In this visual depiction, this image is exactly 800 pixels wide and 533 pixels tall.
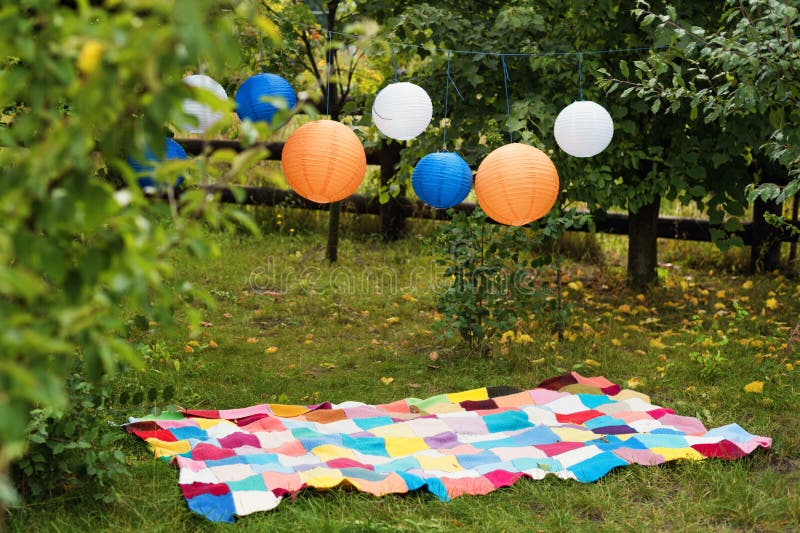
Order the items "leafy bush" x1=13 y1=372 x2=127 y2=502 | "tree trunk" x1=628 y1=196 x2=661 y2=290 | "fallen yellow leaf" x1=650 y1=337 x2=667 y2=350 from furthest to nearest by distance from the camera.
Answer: "tree trunk" x1=628 y1=196 x2=661 y2=290 < "fallen yellow leaf" x1=650 y1=337 x2=667 y2=350 < "leafy bush" x1=13 y1=372 x2=127 y2=502

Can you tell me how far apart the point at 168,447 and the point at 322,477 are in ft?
2.46

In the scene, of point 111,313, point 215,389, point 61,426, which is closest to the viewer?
point 111,313

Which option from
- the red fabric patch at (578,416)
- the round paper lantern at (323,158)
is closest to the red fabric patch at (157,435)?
the round paper lantern at (323,158)

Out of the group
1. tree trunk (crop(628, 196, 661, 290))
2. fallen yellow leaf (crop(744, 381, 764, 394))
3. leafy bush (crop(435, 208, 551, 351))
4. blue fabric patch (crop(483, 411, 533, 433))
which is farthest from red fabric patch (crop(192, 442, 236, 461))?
tree trunk (crop(628, 196, 661, 290))

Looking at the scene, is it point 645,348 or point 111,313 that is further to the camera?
point 645,348

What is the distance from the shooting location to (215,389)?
4355mm

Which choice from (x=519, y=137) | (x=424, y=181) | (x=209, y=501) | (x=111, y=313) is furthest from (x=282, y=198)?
(x=111, y=313)

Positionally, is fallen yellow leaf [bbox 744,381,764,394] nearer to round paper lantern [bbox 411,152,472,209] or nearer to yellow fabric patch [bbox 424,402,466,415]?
yellow fabric patch [bbox 424,402,466,415]

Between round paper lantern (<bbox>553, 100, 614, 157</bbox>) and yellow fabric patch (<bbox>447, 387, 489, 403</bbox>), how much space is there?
52.8 inches

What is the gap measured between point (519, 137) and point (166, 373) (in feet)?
8.02

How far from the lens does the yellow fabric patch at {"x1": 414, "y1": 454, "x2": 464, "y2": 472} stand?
333cm

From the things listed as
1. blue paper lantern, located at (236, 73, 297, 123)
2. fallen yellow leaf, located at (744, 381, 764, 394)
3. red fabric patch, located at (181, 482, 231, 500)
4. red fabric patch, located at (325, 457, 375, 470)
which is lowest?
red fabric patch, located at (325, 457, 375, 470)

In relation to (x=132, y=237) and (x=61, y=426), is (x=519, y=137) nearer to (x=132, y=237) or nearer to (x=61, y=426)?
(x=61, y=426)

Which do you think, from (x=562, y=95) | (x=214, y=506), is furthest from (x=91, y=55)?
(x=562, y=95)
